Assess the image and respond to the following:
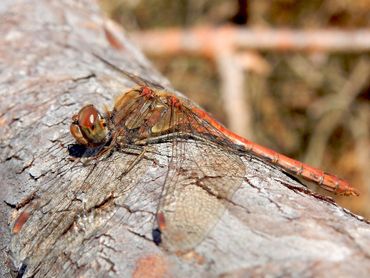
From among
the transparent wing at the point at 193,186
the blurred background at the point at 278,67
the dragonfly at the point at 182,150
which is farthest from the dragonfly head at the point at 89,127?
the blurred background at the point at 278,67

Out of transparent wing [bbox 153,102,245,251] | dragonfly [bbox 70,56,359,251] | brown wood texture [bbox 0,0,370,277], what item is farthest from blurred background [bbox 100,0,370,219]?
transparent wing [bbox 153,102,245,251]

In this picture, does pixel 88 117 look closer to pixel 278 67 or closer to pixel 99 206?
pixel 99 206

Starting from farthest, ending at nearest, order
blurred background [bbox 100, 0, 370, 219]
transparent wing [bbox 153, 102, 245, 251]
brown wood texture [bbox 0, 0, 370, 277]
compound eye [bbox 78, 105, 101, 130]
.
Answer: blurred background [bbox 100, 0, 370, 219]
compound eye [bbox 78, 105, 101, 130]
transparent wing [bbox 153, 102, 245, 251]
brown wood texture [bbox 0, 0, 370, 277]

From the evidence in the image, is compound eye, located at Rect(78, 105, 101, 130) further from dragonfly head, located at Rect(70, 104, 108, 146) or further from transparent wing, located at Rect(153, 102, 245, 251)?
transparent wing, located at Rect(153, 102, 245, 251)

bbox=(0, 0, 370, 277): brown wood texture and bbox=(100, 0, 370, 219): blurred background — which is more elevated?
bbox=(100, 0, 370, 219): blurred background

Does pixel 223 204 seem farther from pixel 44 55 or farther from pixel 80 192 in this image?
pixel 44 55

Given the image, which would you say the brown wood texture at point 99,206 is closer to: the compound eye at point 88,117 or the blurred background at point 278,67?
the compound eye at point 88,117
